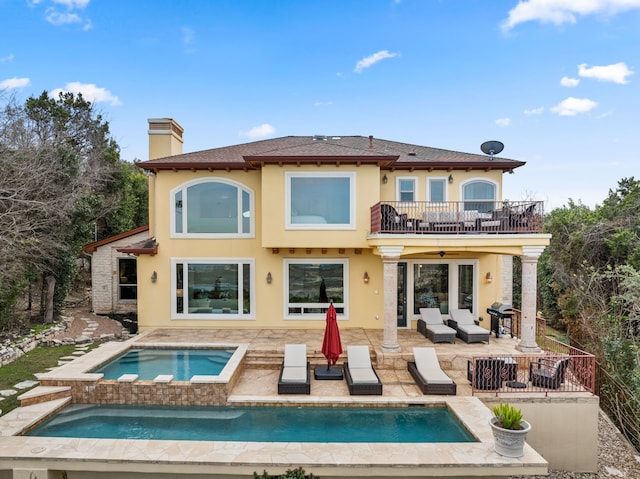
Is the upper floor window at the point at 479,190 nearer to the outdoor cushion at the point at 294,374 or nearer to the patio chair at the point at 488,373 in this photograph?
the patio chair at the point at 488,373

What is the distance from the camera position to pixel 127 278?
19.6 m

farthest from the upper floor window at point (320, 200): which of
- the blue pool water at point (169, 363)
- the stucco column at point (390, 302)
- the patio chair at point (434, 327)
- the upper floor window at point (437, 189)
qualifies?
the blue pool water at point (169, 363)

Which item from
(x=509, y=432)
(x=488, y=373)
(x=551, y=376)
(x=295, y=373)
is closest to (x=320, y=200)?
(x=295, y=373)

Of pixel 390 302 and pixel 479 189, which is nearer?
pixel 390 302

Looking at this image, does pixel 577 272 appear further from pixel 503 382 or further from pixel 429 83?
pixel 429 83

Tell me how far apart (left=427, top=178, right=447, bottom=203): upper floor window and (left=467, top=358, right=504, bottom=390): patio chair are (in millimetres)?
7728

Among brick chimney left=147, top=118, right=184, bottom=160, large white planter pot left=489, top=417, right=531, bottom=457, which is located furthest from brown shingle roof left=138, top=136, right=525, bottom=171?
large white planter pot left=489, top=417, right=531, bottom=457

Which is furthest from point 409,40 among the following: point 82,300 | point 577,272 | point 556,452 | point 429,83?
point 82,300

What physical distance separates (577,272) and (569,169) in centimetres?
1964

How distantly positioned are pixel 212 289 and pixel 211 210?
3365 mm

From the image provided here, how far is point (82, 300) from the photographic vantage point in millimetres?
22688

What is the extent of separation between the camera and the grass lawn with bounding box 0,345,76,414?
30.4 feet

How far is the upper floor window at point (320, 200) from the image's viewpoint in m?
13.8

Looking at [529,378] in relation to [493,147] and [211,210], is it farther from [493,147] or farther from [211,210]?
[211,210]
